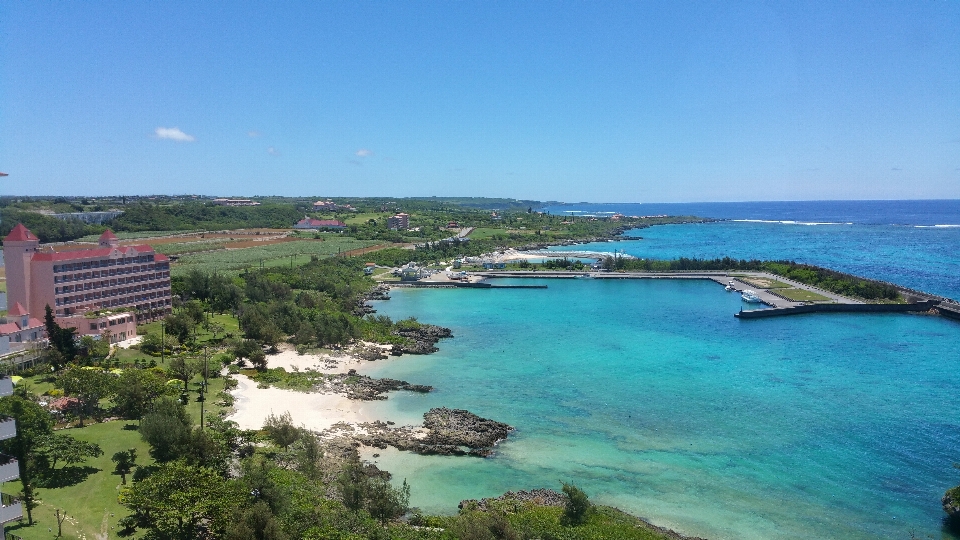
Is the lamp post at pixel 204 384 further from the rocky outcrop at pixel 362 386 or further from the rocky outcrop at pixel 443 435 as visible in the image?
the rocky outcrop at pixel 443 435

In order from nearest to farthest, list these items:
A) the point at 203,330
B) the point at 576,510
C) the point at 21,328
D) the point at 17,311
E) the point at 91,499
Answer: the point at 91,499
the point at 576,510
the point at 21,328
the point at 17,311
the point at 203,330

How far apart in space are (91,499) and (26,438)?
2361 mm

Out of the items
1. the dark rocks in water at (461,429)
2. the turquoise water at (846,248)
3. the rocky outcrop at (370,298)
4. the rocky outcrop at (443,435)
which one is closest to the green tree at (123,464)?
the rocky outcrop at (443,435)

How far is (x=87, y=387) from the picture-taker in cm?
2188

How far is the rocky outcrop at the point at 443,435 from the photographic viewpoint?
23.0m

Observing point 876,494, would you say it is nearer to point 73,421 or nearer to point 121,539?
point 121,539

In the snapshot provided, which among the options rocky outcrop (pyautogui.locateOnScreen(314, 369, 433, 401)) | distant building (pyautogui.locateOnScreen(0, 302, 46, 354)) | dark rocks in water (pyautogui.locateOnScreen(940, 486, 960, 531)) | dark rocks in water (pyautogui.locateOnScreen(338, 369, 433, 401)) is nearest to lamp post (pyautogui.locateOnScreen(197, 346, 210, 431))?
A: rocky outcrop (pyautogui.locateOnScreen(314, 369, 433, 401))

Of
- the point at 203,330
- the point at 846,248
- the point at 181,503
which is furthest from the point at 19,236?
the point at 846,248

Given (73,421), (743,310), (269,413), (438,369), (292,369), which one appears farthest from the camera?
(743,310)

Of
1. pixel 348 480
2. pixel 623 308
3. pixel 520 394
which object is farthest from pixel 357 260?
pixel 348 480

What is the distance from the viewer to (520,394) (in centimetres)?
3000

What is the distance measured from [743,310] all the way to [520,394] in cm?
2874

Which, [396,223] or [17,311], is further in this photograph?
[396,223]

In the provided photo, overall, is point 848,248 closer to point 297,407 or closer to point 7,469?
point 297,407
